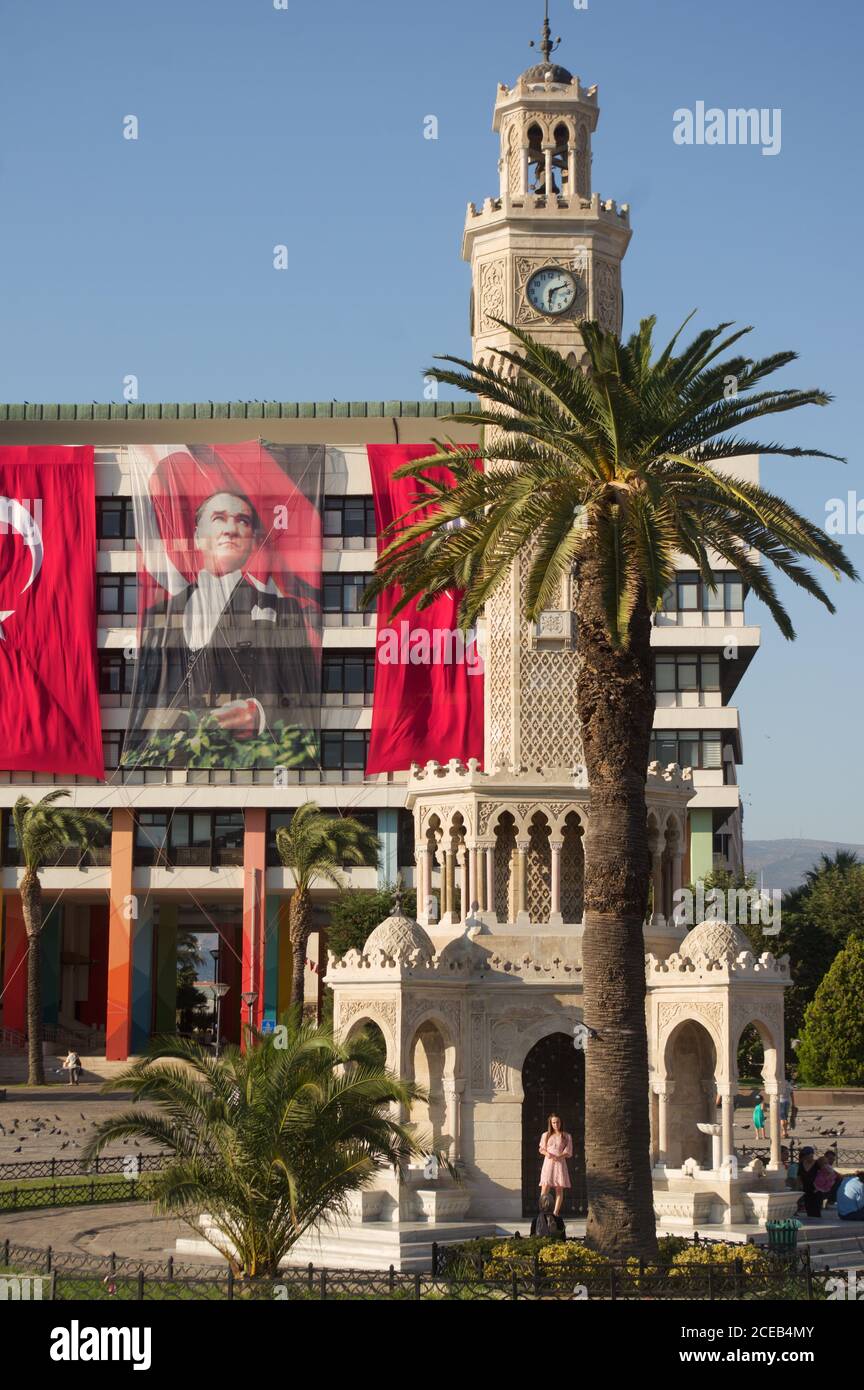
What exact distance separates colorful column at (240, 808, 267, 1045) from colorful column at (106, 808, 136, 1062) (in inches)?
170

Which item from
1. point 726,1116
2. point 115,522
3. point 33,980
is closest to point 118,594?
point 115,522

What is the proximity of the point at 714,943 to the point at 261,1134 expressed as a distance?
10.6 m

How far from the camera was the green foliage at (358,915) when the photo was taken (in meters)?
65.3

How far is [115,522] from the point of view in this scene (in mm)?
74250

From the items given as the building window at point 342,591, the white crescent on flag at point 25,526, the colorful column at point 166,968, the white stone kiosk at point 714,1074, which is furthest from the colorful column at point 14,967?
the white stone kiosk at point 714,1074

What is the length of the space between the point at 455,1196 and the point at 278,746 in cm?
4196

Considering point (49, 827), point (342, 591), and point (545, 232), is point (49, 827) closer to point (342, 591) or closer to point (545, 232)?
point (342, 591)

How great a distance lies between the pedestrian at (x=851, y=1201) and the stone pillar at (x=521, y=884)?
7033 millimetres

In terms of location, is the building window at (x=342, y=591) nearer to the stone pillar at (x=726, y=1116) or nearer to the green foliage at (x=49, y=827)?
the green foliage at (x=49, y=827)

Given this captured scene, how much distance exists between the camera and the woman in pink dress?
28297mm

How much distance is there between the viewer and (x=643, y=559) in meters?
24.3

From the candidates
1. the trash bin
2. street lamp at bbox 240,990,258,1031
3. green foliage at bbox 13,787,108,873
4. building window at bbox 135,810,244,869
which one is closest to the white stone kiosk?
the trash bin
